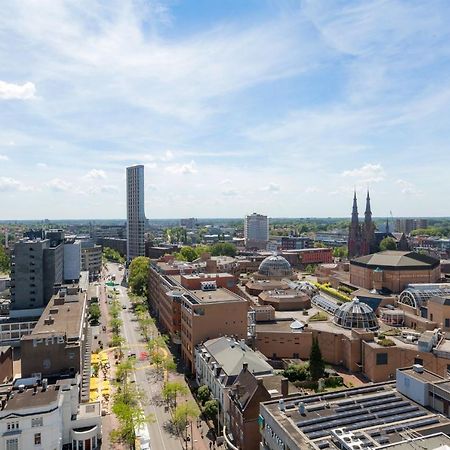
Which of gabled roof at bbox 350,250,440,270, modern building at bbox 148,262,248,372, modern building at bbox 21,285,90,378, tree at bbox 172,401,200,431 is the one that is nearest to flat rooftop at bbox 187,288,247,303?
modern building at bbox 148,262,248,372

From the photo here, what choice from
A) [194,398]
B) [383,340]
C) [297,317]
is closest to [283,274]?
[297,317]

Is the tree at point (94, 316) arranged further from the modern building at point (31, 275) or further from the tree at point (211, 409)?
the tree at point (211, 409)

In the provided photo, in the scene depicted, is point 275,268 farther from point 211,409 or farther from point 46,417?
point 46,417

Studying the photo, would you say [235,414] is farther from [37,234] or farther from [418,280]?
[37,234]

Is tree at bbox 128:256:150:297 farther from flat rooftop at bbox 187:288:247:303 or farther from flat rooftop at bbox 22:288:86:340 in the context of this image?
flat rooftop at bbox 187:288:247:303

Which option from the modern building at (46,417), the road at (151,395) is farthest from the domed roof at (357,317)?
the modern building at (46,417)

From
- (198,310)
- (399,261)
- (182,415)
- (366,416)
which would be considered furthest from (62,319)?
(399,261)
